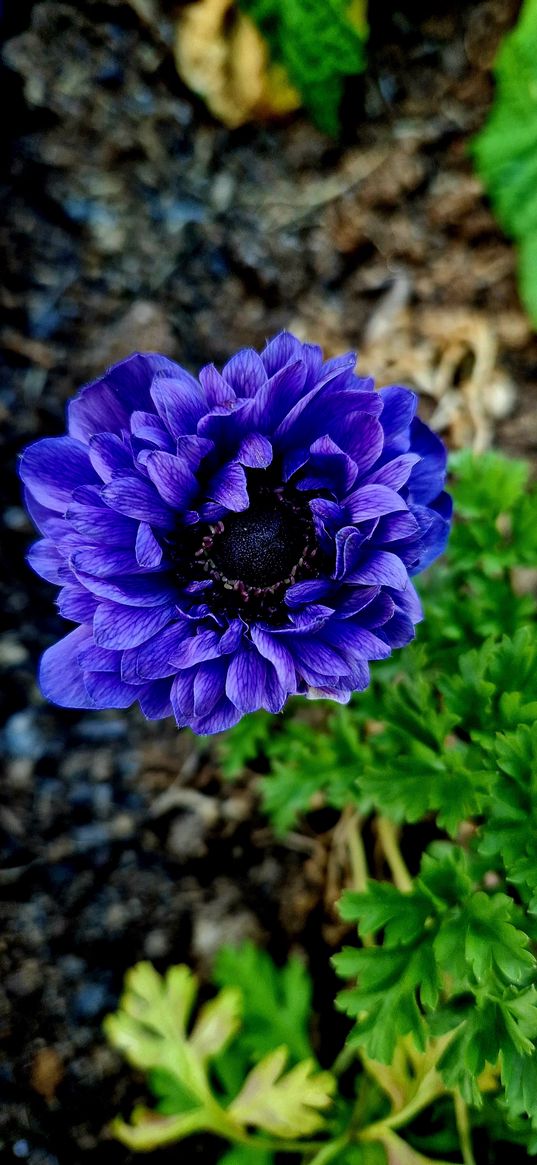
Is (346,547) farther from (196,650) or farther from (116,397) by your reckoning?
(116,397)

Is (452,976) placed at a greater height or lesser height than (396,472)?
lesser

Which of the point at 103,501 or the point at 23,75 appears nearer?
the point at 103,501

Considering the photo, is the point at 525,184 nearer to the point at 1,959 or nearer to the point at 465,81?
the point at 465,81

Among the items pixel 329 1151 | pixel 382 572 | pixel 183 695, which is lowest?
pixel 329 1151

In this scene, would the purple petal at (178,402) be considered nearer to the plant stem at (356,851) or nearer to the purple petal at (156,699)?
the purple petal at (156,699)

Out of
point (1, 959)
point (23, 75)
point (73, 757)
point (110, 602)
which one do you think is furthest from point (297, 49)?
point (1, 959)

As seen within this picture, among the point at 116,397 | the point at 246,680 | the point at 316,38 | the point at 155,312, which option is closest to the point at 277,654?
the point at 246,680

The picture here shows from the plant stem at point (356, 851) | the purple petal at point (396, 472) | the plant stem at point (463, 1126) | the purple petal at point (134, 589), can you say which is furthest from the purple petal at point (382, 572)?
the plant stem at point (463, 1126)
